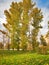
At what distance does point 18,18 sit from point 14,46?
4303 millimetres

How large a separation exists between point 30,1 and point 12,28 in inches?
199

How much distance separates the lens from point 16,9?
3531cm

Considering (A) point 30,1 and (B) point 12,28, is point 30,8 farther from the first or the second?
(B) point 12,28

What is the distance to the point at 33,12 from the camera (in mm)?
35656

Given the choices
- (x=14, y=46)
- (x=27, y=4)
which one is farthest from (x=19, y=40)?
(x=27, y=4)

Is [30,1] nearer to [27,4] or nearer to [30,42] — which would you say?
[27,4]

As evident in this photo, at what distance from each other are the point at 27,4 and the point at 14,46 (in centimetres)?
A: 674

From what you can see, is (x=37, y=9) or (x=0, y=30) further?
(x=0, y=30)

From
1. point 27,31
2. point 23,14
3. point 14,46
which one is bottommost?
point 14,46

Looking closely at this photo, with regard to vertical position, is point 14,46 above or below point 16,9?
below

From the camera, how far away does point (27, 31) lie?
1383 inches

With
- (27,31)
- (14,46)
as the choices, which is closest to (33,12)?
(27,31)

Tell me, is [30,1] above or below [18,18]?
above

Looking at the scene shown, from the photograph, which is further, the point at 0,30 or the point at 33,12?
the point at 0,30
